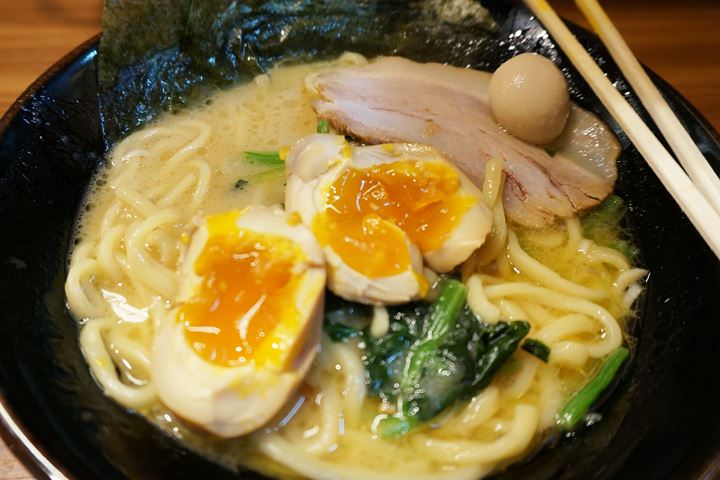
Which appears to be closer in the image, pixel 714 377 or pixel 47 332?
pixel 714 377

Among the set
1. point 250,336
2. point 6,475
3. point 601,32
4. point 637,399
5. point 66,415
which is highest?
point 601,32

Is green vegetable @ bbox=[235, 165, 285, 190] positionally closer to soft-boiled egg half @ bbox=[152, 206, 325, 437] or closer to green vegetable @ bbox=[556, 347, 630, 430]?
soft-boiled egg half @ bbox=[152, 206, 325, 437]

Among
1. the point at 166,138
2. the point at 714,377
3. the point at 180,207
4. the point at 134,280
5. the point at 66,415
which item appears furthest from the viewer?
the point at 166,138

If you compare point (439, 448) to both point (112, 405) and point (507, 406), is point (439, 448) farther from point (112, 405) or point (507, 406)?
point (112, 405)

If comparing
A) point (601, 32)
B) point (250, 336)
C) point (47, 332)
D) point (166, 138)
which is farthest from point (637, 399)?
point (166, 138)

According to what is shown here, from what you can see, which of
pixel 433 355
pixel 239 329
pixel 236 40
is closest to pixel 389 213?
pixel 433 355

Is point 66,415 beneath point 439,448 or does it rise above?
above
